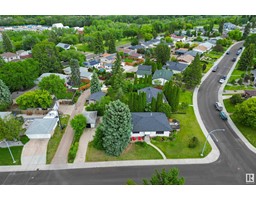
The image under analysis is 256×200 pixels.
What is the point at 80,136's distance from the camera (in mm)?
33844

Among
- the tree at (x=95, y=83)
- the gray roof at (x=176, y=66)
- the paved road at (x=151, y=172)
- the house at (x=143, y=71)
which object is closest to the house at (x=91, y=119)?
the paved road at (x=151, y=172)

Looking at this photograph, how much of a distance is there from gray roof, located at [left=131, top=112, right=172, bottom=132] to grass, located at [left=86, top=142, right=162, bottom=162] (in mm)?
3000

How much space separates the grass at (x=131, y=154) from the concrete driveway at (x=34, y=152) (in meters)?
6.99

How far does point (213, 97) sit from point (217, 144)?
17.7 metres

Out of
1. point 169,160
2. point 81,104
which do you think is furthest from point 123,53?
point 169,160

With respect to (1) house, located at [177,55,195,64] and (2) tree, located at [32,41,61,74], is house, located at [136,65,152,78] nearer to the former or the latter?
(1) house, located at [177,55,195,64]

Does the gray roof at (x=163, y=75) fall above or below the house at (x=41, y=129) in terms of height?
above

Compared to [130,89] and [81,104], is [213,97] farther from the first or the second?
[81,104]

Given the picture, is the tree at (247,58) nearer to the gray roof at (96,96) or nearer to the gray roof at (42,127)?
the gray roof at (96,96)

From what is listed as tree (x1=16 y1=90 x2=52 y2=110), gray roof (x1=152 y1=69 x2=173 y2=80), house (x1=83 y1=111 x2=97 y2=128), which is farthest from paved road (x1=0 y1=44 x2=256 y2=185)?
gray roof (x1=152 y1=69 x2=173 y2=80)

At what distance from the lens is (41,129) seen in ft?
110

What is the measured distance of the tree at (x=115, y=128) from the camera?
94.3ft

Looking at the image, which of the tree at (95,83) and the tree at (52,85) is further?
the tree at (95,83)

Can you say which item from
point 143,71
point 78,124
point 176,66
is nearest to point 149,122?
point 78,124
